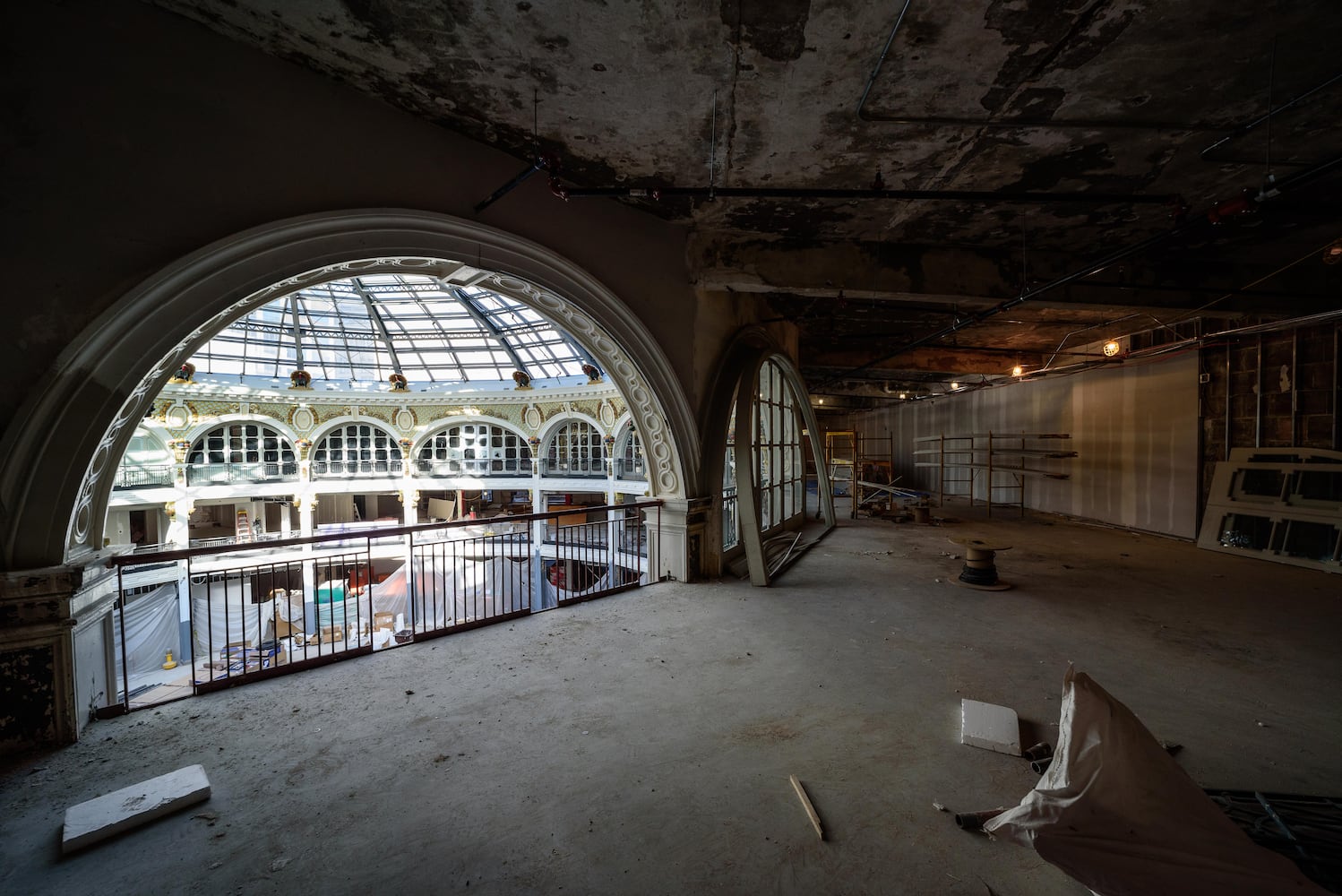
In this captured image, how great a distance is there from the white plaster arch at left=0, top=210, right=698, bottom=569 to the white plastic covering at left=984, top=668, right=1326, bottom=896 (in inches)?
186

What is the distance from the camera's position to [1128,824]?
66.9 inches

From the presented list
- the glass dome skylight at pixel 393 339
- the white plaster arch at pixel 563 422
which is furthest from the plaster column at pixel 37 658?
the white plaster arch at pixel 563 422

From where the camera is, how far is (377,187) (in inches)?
141

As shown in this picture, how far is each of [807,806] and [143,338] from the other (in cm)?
431

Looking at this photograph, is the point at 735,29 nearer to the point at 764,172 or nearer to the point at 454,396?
the point at 764,172

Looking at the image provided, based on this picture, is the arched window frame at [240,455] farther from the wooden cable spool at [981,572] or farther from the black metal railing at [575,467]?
the wooden cable spool at [981,572]

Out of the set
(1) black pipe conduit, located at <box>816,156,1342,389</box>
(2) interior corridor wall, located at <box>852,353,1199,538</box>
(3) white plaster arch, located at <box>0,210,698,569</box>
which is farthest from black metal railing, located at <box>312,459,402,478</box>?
(2) interior corridor wall, located at <box>852,353,1199,538</box>

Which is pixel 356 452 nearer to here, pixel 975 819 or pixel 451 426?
→ pixel 451 426

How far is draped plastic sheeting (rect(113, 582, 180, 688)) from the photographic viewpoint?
1330 cm

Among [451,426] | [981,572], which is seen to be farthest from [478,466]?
[981,572]

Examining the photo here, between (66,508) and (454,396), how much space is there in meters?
19.0

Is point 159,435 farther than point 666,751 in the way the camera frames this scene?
Yes

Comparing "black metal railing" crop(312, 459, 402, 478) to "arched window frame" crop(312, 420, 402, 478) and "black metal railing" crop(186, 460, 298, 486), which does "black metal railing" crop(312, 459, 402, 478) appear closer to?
"arched window frame" crop(312, 420, 402, 478)

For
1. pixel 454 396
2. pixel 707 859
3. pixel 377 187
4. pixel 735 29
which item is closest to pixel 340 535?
pixel 377 187
